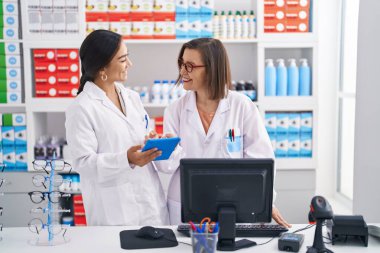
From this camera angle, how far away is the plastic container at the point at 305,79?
410 centimetres

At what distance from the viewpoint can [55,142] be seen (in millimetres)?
4219

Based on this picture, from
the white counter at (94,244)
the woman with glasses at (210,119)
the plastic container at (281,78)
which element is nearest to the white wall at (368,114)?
the woman with glasses at (210,119)

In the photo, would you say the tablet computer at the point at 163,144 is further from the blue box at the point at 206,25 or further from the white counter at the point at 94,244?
the blue box at the point at 206,25

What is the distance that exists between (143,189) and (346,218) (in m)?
0.97

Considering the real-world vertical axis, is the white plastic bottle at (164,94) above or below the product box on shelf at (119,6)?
below

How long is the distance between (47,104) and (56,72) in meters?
0.27

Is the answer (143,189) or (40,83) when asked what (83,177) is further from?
(40,83)

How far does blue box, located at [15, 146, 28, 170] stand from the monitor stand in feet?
8.53

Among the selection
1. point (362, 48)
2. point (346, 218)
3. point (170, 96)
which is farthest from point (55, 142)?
point (346, 218)

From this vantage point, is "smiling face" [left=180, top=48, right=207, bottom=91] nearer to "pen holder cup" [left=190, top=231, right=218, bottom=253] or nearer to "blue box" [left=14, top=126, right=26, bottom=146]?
"pen holder cup" [left=190, top=231, right=218, bottom=253]

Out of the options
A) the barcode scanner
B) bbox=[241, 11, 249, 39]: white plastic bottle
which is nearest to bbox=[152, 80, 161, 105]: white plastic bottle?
bbox=[241, 11, 249, 39]: white plastic bottle

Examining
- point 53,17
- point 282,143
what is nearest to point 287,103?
point 282,143

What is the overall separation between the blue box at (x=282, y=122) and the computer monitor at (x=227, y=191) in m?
2.22

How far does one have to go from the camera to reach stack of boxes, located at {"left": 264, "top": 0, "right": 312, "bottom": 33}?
4.05 meters
